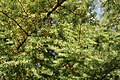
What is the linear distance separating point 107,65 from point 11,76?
356cm

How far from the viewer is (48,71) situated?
543cm

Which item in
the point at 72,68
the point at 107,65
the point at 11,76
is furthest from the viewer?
the point at 107,65

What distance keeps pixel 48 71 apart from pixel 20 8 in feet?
5.21

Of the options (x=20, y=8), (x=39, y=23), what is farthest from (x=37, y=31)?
(x=20, y=8)

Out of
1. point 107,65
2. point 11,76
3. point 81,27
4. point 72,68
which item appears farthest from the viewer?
point 107,65

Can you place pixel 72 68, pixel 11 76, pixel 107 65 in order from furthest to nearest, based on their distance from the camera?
pixel 107 65 → pixel 72 68 → pixel 11 76

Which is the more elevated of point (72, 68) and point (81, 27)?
point (81, 27)

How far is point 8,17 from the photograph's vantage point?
561 centimetres

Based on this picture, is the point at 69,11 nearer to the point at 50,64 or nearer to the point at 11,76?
the point at 50,64

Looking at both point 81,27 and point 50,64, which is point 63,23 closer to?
point 81,27

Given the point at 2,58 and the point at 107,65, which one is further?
the point at 107,65

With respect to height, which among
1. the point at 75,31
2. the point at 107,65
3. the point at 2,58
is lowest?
the point at 107,65

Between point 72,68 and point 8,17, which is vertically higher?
point 8,17

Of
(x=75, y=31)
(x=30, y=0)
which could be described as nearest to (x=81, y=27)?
(x=75, y=31)
